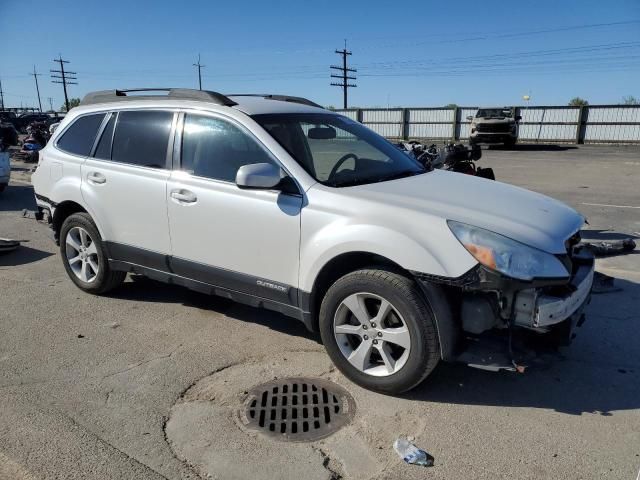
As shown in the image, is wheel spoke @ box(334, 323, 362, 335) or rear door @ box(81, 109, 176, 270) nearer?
wheel spoke @ box(334, 323, 362, 335)

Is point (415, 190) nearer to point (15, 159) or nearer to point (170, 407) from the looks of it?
point (170, 407)

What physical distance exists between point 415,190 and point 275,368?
1612 millimetres

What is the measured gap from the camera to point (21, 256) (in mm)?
6551

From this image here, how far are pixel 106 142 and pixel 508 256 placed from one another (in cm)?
372

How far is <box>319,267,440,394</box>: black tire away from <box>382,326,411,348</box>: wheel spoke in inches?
1.5

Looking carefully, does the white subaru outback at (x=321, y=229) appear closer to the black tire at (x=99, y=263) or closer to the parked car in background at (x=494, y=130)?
the black tire at (x=99, y=263)

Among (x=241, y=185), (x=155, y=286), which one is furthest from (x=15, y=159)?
(x=241, y=185)

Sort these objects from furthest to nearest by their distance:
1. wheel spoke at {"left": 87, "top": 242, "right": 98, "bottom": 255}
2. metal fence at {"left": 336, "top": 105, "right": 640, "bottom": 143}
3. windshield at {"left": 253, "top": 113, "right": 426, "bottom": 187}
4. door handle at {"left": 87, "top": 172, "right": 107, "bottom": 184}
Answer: metal fence at {"left": 336, "top": 105, "right": 640, "bottom": 143}
wheel spoke at {"left": 87, "top": 242, "right": 98, "bottom": 255}
door handle at {"left": 87, "top": 172, "right": 107, "bottom": 184}
windshield at {"left": 253, "top": 113, "right": 426, "bottom": 187}

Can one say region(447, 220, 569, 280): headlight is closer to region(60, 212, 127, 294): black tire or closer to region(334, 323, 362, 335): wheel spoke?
region(334, 323, 362, 335): wheel spoke

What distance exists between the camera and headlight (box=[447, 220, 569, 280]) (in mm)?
2913

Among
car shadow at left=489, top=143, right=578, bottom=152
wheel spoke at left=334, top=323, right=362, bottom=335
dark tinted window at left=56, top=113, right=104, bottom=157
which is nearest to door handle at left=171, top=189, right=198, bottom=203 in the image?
dark tinted window at left=56, top=113, right=104, bottom=157

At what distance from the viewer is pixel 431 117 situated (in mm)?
35156

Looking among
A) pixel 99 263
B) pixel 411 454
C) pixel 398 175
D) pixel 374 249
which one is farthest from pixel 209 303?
pixel 411 454

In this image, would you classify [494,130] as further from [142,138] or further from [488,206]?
[488,206]
